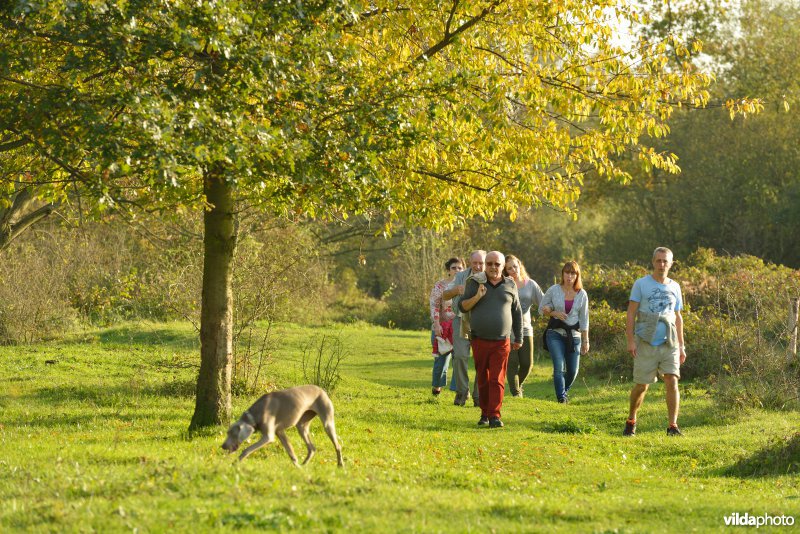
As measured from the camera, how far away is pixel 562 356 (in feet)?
50.3

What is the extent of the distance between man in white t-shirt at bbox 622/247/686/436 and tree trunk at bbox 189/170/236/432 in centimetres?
477

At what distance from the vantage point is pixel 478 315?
41.4ft

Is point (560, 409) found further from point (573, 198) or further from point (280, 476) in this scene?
point (280, 476)

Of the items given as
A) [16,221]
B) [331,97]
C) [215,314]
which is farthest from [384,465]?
[16,221]

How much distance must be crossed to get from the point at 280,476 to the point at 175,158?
9.03ft

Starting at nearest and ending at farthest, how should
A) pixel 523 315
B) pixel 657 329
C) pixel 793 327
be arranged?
pixel 657 329, pixel 523 315, pixel 793 327

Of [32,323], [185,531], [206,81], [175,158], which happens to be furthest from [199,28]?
[32,323]

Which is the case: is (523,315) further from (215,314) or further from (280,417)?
(280,417)

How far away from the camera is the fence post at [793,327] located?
15836 millimetres

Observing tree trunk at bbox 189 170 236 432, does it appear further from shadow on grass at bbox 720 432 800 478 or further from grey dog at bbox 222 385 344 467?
shadow on grass at bbox 720 432 800 478

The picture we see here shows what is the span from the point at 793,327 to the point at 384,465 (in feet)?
30.1

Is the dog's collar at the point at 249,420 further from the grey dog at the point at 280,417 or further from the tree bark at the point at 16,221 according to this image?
the tree bark at the point at 16,221

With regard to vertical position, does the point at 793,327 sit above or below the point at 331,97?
below

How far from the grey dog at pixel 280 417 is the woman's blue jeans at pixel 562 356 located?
660 centimetres
